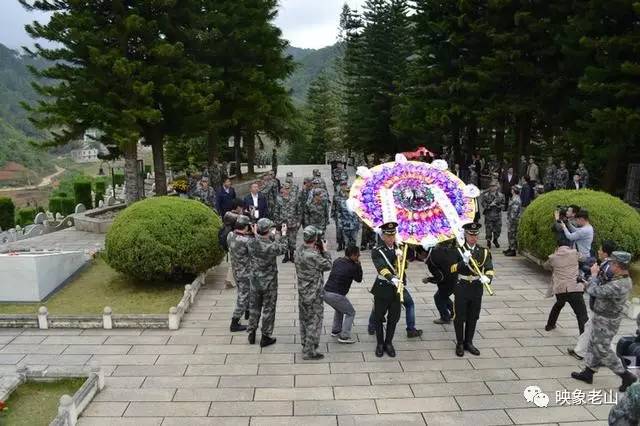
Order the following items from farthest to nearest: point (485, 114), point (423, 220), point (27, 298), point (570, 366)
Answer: point (485, 114) → point (27, 298) → point (423, 220) → point (570, 366)

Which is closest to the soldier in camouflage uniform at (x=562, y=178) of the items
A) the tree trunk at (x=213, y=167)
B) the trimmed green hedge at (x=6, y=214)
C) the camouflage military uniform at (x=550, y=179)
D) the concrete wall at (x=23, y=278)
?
the camouflage military uniform at (x=550, y=179)

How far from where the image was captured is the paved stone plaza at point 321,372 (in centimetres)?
642

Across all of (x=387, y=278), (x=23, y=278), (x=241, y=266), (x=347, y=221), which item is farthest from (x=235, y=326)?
(x=347, y=221)

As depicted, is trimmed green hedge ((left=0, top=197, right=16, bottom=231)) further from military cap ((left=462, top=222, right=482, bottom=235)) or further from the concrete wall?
military cap ((left=462, top=222, right=482, bottom=235))

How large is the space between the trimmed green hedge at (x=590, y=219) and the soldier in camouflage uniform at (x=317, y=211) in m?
4.56

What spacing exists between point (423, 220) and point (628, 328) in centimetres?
389

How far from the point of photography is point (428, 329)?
29.7 feet

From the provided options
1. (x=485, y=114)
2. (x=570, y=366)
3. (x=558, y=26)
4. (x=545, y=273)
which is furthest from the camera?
(x=485, y=114)

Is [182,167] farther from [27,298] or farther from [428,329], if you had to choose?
[428,329]

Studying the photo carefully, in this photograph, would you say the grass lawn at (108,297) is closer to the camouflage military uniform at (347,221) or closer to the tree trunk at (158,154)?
the camouflage military uniform at (347,221)

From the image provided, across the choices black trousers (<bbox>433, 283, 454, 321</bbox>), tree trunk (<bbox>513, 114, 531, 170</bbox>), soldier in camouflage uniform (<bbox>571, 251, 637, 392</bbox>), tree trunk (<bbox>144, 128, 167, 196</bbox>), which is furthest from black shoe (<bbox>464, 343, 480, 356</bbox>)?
tree trunk (<bbox>513, 114, 531, 170</bbox>)

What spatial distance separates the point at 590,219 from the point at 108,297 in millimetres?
9811

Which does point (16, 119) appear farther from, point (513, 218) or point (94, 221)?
point (513, 218)

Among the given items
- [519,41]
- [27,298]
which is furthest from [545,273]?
[519,41]
